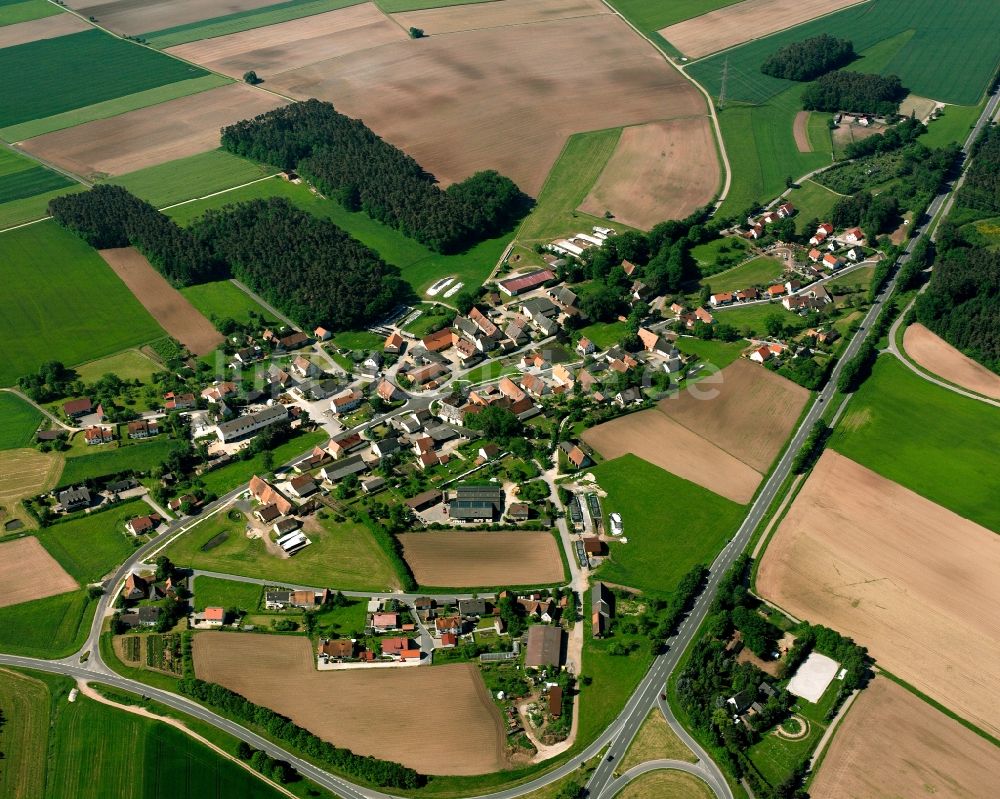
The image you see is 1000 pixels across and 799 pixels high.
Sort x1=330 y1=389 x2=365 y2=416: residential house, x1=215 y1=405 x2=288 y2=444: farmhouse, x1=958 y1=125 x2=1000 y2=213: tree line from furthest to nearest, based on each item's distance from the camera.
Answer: x1=958 y1=125 x2=1000 y2=213: tree line → x1=330 y1=389 x2=365 y2=416: residential house → x1=215 y1=405 x2=288 y2=444: farmhouse

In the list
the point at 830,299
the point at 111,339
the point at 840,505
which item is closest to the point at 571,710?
the point at 840,505

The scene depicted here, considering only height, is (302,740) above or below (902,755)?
below

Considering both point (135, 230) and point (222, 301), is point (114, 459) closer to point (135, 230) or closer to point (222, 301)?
point (222, 301)

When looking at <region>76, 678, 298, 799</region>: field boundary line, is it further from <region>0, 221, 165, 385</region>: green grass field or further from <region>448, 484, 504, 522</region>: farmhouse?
<region>0, 221, 165, 385</region>: green grass field

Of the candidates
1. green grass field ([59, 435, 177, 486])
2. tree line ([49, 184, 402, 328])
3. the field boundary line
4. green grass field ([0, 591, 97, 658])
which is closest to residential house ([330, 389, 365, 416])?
tree line ([49, 184, 402, 328])

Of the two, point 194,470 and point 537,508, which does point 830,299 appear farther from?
point 194,470

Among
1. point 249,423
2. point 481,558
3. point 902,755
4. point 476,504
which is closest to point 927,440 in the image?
point 902,755
